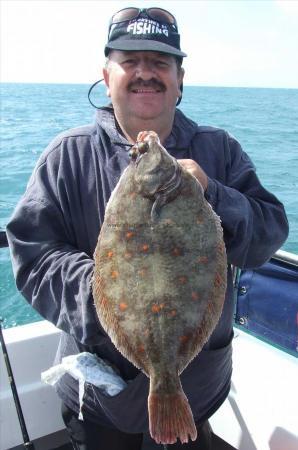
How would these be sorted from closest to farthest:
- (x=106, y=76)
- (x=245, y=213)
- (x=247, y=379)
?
(x=245, y=213) < (x=106, y=76) < (x=247, y=379)

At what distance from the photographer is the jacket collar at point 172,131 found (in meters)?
2.47

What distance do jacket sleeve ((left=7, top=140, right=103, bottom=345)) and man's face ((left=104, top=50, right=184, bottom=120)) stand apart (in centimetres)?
46

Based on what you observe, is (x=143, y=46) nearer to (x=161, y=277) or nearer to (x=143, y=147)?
(x=143, y=147)

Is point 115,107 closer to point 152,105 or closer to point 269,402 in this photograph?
point 152,105

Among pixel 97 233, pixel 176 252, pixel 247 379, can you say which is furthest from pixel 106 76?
pixel 247 379

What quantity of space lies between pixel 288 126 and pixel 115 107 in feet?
82.2

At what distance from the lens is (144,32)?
7.70 feet

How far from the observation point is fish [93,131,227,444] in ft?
5.80

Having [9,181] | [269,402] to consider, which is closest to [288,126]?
Result: [9,181]

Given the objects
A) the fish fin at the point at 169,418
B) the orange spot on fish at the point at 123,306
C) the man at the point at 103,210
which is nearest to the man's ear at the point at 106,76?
the man at the point at 103,210

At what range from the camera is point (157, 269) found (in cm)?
179

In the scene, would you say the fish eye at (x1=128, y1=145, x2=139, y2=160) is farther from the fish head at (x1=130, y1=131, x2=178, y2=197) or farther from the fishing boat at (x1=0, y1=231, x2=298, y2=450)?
the fishing boat at (x1=0, y1=231, x2=298, y2=450)

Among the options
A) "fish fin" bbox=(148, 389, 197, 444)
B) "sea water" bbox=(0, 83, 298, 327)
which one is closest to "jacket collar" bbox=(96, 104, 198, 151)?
"fish fin" bbox=(148, 389, 197, 444)

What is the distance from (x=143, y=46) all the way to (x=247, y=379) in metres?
2.33
